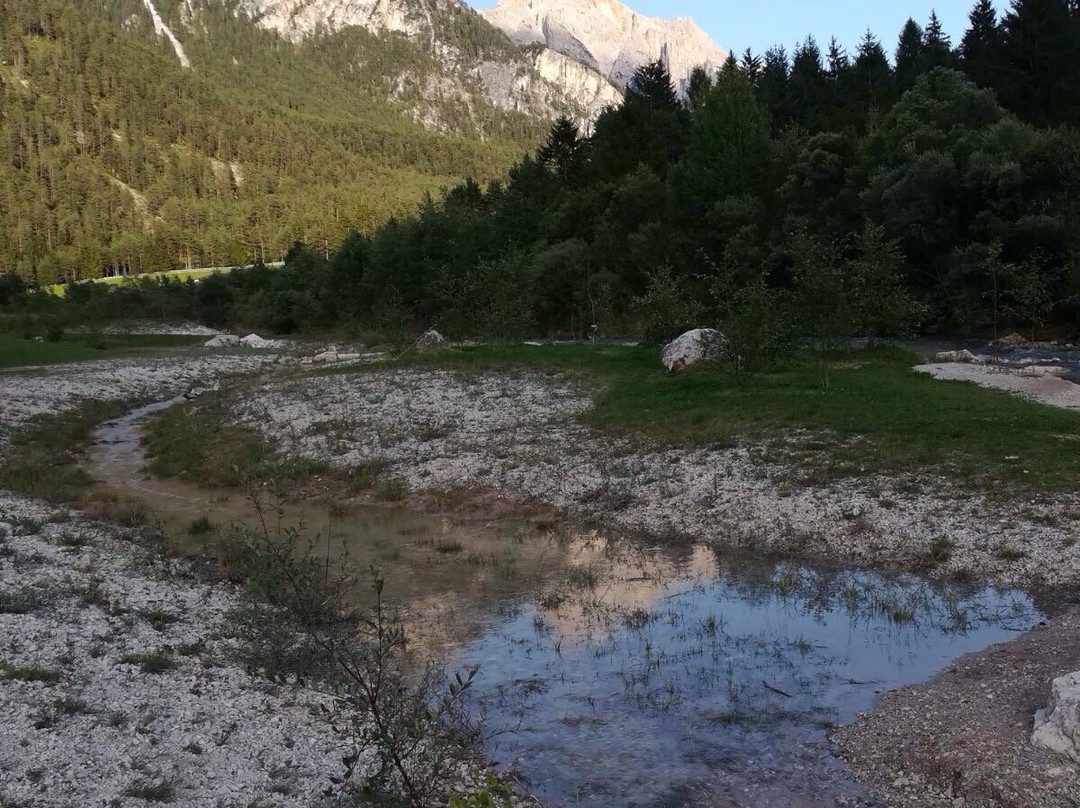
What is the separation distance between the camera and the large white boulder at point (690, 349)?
4066 cm

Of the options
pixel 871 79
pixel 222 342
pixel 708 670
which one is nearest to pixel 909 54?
pixel 871 79

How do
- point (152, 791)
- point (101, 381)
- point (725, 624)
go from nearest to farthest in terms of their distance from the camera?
point (152, 791)
point (725, 624)
point (101, 381)

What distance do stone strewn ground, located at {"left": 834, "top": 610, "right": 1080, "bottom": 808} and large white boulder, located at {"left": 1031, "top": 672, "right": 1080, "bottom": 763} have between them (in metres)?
0.13

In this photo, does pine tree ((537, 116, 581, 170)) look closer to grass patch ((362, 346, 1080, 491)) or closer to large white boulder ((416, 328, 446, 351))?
large white boulder ((416, 328, 446, 351))

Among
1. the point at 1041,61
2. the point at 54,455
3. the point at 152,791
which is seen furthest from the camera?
the point at 1041,61

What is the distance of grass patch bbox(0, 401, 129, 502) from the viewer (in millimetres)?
26344

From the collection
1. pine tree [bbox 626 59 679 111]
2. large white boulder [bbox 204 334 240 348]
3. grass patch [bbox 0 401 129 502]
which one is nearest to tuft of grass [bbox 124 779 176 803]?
grass patch [bbox 0 401 129 502]

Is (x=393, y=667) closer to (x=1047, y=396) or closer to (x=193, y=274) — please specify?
(x=1047, y=396)

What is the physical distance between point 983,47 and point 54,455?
9872 cm

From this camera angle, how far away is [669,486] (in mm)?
23812

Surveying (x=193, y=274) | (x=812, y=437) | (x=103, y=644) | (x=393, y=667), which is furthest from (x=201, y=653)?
(x=193, y=274)

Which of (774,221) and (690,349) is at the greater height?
(774,221)

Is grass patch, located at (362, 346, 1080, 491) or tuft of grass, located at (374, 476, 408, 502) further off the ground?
grass patch, located at (362, 346, 1080, 491)

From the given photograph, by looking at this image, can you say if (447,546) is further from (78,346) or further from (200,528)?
(78,346)
